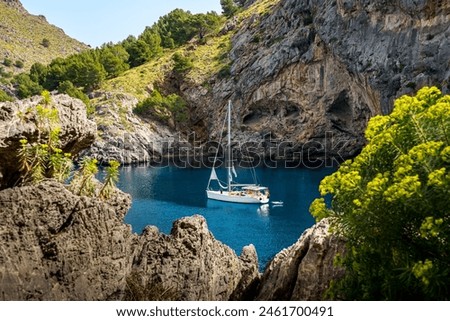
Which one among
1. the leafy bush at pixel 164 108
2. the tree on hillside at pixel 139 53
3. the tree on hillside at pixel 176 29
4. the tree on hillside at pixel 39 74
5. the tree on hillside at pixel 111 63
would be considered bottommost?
the leafy bush at pixel 164 108

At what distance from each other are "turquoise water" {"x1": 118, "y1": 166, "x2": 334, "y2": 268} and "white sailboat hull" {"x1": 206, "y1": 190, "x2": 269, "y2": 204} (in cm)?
76

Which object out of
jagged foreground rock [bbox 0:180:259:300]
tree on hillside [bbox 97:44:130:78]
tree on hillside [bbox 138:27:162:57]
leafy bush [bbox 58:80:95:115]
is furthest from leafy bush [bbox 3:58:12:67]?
jagged foreground rock [bbox 0:180:259:300]

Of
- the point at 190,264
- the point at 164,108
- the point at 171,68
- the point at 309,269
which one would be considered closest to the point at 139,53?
the point at 171,68

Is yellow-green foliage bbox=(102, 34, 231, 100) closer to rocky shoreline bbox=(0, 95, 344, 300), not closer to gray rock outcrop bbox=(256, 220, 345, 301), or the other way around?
rocky shoreline bbox=(0, 95, 344, 300)

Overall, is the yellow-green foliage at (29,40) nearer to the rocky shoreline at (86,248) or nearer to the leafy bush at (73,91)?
the leafy bush at (73,91)

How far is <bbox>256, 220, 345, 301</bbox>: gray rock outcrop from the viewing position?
1317 centimetres

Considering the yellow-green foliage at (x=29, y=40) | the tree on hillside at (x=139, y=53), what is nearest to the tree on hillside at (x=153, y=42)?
the tree on hillside at (x=139, y=53)

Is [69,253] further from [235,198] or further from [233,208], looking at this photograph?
[235,198]

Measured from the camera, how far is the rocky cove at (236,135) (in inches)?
470

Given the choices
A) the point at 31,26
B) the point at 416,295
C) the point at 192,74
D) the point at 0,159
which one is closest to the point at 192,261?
the point at 0,159

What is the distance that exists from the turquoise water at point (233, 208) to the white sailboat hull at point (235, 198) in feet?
2.49

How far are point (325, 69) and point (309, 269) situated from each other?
63113 millimetres

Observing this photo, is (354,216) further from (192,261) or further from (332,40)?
(332,40)

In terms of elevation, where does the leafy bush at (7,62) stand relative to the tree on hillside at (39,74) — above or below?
above
